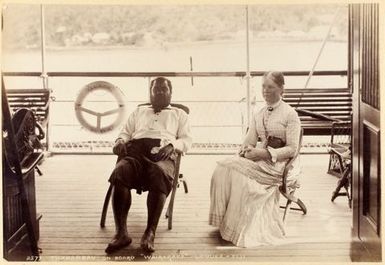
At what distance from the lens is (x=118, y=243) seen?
10.4 feet

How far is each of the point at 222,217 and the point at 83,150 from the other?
1867 mm

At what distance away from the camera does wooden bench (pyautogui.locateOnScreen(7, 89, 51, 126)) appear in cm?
379

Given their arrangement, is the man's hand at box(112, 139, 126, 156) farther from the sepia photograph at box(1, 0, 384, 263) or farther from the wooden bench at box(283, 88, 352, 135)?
the wooden bench at box(283, 88, 352, 135)

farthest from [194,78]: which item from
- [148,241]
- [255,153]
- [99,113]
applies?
[148,241]

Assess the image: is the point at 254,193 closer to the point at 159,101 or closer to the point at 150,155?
the point at 150,155

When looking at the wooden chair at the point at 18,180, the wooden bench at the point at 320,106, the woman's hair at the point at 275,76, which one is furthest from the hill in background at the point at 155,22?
the wooden bench at the point at 320,106

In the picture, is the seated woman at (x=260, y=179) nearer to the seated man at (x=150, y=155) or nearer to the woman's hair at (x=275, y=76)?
the woman's hair at (x=275, y=76)

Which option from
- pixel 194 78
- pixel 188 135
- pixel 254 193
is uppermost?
pixel 194 78

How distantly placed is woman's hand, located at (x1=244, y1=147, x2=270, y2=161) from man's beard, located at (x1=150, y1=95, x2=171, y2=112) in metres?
0.61

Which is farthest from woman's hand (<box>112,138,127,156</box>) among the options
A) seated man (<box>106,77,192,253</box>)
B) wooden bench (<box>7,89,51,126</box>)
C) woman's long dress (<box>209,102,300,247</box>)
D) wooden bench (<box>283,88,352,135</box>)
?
wooden bench (<box>283,88,352,135</box>)

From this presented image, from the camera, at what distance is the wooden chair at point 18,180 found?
286 cm

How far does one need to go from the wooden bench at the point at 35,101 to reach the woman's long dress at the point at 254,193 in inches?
54.7

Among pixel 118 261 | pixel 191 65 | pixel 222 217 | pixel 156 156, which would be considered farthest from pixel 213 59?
pixel 118 261

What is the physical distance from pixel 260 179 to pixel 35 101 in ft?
6.21
